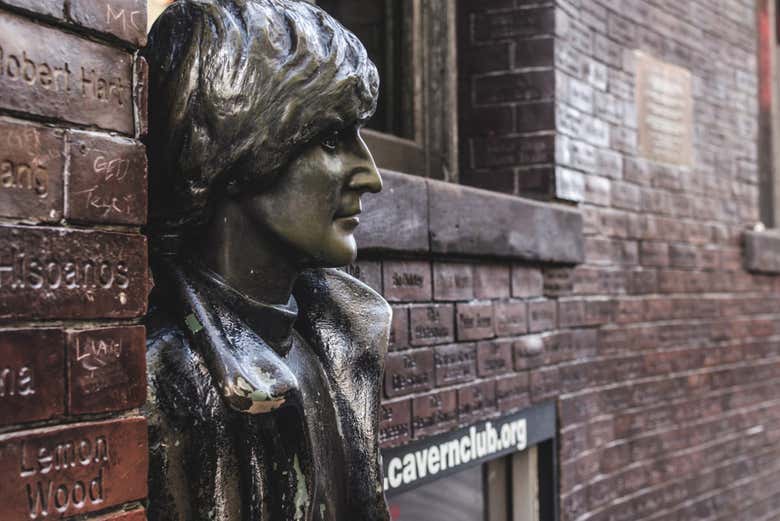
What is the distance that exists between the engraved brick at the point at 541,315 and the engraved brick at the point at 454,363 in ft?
1.60

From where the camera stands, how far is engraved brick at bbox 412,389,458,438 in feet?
10.2

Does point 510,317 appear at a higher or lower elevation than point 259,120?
lower

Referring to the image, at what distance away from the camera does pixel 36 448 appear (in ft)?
4.23

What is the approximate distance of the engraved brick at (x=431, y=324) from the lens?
3.09 metres

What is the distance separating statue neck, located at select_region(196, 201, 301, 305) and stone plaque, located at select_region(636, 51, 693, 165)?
11.2 feet

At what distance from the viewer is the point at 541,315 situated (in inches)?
155

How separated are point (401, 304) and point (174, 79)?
154 centimetres

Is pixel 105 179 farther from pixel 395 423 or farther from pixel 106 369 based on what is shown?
pixel 395 423

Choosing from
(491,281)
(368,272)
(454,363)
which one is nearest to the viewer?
(368,272)

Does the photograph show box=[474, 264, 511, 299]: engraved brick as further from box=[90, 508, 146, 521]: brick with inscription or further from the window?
box=[90, 508, 146, 521]: brick with inscription

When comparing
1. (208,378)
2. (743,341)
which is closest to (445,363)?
(208,378)

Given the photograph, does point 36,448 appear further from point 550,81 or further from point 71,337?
point 550,81

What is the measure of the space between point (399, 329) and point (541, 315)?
1091 mm

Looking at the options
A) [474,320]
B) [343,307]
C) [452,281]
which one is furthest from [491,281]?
[343,307]
